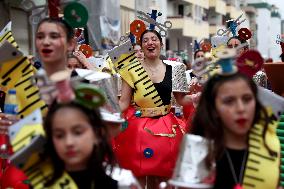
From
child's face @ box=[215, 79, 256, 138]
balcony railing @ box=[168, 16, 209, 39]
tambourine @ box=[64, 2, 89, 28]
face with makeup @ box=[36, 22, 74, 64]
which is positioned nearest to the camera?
child's face @ box=[215, 79, 256, 138]

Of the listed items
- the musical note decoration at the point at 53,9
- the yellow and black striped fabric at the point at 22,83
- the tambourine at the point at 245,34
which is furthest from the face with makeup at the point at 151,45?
the yellow and black striped fabric at the point at 22,83

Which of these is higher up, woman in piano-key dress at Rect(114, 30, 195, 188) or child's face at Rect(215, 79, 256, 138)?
child's face at Rect(215, 79, 256, 138)

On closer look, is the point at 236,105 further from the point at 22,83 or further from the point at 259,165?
the point at 22,83

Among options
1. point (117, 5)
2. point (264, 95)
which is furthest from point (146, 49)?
point (117, 5)

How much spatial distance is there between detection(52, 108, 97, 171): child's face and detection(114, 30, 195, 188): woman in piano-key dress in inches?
107

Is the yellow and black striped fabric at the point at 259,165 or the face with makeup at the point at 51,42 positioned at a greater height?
the face with makeup at the point at 51,42

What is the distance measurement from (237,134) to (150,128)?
2732 mm

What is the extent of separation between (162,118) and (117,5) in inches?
622

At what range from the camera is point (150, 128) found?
589 cm

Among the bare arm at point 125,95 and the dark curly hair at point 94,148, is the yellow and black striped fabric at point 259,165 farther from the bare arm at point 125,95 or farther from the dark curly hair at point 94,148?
the bare arm at point 125,95

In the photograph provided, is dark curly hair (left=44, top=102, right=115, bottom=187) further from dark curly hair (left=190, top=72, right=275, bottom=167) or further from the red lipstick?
the red lipstick

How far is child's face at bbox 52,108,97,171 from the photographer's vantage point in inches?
116

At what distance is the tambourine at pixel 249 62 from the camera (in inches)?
138

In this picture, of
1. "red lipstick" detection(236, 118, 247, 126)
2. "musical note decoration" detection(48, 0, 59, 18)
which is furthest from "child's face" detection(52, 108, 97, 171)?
"musical note decoration" detection(48, 0, 59, 18)
